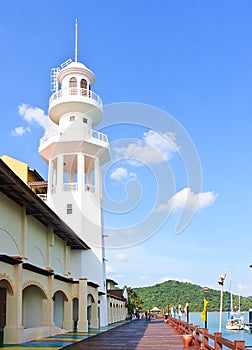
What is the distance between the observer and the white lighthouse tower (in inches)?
1215

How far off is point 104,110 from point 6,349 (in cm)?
1998

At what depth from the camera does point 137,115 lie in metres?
26.0

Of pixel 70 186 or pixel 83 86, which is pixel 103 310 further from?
pixel 83 86

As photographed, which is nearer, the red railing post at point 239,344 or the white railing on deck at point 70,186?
the red railing post at point 239,344

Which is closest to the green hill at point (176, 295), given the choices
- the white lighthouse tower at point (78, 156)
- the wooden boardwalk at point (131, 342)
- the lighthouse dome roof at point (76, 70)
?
the white lighthouse tower at point (78, 156)

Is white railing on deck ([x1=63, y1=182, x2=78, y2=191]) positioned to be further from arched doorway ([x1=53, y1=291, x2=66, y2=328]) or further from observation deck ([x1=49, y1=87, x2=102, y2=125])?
arched doorway ([x1=53, y1=291, x2=66, y2=328])

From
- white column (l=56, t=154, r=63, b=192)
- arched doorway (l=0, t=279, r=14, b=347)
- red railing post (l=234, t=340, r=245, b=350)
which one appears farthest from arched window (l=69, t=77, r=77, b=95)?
red railing post (l=234, t=340, r=245, b=350)

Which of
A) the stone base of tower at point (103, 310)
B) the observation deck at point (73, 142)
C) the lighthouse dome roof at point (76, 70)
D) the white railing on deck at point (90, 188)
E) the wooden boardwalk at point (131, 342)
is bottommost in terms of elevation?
the stone base of tower at point (103, 310)

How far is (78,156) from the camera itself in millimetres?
31391

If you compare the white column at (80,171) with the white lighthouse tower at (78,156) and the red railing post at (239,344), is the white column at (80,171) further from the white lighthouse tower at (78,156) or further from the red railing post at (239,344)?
the red railing post at (239,344)

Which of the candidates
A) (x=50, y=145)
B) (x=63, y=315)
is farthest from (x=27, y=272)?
(x=50, y=145)

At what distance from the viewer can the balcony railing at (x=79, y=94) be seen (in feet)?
102

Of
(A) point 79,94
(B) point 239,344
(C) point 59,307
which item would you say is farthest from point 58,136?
(B) point 239,344

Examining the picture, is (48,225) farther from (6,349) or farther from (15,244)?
(6,349)
